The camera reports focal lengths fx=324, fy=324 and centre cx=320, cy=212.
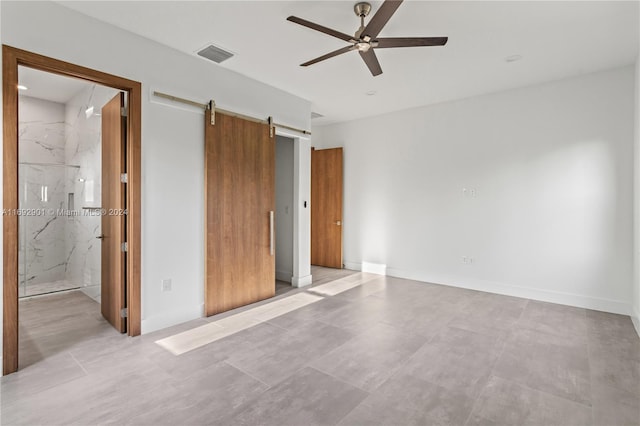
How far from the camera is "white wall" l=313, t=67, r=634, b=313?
3.99 meters

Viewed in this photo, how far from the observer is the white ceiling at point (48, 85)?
4219mm

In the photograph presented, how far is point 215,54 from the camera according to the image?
3.53 m

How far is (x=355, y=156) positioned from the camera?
6434 millimetres

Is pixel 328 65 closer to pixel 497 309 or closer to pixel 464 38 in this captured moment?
pixel 464 38

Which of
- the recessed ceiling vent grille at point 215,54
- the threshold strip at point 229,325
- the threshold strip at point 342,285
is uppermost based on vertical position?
the recessed ceiling vent grille at point 215,54

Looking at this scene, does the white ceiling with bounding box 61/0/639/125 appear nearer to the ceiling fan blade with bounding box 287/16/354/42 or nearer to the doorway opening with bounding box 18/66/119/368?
the ceiling fan blade with bounding box 287/16/354/42

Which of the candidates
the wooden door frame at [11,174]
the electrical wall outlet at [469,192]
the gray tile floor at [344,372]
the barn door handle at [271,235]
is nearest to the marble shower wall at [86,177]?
the gray tile floor at [344,372]

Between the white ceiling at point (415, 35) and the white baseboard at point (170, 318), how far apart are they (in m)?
2.81

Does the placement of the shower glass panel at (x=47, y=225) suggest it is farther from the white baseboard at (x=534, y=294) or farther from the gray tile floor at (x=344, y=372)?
the white baseboard at (x=534, y=294)

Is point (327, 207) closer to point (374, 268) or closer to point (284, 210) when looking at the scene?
point (284, 210)

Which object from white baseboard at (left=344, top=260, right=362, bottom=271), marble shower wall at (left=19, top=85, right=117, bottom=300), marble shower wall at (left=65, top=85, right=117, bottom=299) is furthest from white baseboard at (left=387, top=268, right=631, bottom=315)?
marble shower wall at (left=19, top=85, right=117, bottom=300)

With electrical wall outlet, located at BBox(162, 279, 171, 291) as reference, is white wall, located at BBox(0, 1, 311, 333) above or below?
above

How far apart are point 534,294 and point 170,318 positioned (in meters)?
4.69

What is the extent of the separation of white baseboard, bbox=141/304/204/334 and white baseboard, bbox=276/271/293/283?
74.1 inches
